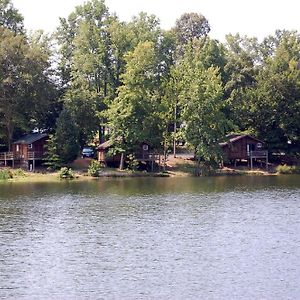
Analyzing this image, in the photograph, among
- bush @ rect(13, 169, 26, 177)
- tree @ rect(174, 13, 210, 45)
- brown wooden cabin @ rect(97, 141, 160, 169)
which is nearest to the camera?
bush @ rect(13, 169, 26, 177)

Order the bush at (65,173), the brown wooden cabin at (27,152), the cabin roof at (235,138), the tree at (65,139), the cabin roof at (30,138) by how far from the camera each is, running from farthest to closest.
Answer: the cabin roof at (235,138)
the cabin roof at (30,138)
the brown wooden cabin at (27,152)
the tree at (65,139)
the bush at (65,173)

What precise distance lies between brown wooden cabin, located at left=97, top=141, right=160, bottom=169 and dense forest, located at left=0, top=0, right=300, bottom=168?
1185 mm

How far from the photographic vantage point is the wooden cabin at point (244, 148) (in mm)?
86250

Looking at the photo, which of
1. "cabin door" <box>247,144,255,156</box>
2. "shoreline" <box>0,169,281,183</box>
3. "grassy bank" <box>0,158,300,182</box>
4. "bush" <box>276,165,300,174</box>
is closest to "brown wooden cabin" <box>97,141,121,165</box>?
"grassy bank" <box>0,158,300,182</box>

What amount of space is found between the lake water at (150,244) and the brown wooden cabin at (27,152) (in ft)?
57.6

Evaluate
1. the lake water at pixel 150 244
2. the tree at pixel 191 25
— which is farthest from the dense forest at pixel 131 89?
the tree at pixel 191 25

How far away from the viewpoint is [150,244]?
37.8 meters

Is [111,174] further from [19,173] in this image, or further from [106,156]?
[19,173]

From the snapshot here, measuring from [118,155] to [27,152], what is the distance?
10.5 meters

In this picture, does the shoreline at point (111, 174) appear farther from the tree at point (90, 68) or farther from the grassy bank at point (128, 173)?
the tree at point (90, 68)

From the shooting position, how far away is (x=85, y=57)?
8875 centimetres

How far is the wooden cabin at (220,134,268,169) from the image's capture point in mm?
86250

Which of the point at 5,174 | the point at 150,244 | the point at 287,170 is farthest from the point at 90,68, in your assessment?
the point at 150,244

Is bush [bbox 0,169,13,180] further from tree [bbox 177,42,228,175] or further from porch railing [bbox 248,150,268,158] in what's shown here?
porch railing [bbox 248,150,268,158]
